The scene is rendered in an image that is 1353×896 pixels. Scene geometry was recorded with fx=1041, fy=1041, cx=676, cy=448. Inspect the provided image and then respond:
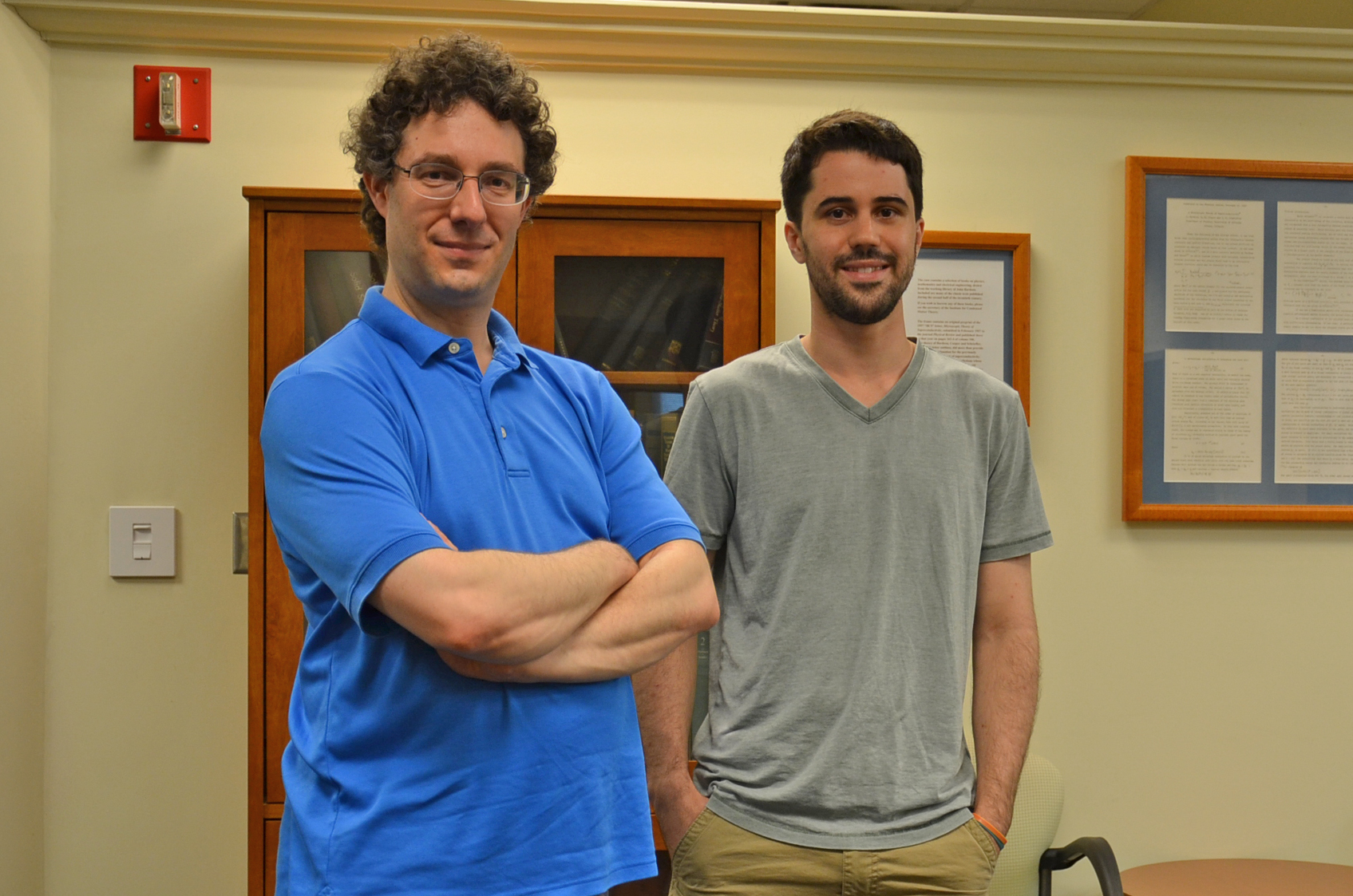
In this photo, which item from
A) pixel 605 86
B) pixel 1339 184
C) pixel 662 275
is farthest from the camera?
pixel 1339 184

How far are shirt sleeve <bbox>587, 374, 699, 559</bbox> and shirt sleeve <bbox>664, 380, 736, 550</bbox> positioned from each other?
0.13 metres

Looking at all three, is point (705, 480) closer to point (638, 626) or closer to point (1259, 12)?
point (638, 626)

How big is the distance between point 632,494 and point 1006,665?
637mm

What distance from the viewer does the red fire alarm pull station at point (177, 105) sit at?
221 cm

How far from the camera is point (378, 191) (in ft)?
4.11

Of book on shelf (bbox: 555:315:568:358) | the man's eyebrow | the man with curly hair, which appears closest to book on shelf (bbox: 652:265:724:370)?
book on shelf (bbox: 555:315:568:358)

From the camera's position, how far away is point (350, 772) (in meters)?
1.03

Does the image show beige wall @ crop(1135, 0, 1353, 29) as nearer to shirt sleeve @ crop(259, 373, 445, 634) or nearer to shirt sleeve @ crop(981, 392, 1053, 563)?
shirt sleeve @ crop(981, 392, 1053, 563)

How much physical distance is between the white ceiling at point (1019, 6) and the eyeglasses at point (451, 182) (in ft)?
5.60

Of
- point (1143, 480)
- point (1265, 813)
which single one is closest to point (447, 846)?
point (1143, 480)

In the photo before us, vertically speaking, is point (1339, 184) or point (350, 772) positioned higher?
point (1339, 184)

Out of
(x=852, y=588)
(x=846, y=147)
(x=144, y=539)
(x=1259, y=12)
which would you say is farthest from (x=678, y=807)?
(x=1259, y=12)

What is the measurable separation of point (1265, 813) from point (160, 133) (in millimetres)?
2958

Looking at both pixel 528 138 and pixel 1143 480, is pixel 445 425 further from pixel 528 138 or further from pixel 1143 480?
pixel 1143 480
